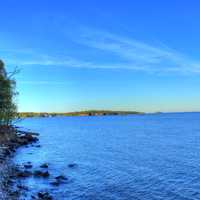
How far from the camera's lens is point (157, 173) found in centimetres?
4616

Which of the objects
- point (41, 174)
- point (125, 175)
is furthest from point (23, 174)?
point (125, 175)

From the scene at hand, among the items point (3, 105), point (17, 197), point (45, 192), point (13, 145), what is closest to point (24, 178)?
point (45, 192)

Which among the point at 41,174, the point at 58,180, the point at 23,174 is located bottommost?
the point at 58,180

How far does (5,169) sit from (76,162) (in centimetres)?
1625

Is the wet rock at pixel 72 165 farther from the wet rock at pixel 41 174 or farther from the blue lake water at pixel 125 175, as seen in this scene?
the wet rock at pixel 41 174

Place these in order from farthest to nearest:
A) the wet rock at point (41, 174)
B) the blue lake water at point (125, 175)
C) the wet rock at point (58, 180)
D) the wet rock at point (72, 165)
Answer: the wet rock at point (72, 165) < the wet rock at point (41, 174) < the wet rock at point (58, 180) < the blue lake water at point (125, 175)

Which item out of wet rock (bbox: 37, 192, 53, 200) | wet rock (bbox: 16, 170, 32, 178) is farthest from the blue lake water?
wet rock (bbox: 16, 170, 32, 178)

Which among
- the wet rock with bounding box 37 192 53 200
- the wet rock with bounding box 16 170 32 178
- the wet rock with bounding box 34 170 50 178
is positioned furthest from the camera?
the wet rock with bounding box 34 170 50 178

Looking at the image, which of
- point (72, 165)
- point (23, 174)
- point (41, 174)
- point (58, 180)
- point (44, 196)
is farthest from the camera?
point (72, 165)

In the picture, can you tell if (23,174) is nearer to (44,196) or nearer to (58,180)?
(58,180)

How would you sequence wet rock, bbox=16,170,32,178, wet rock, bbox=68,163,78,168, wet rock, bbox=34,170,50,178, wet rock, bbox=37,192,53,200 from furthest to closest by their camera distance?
1. wet rock, bbox=68,163,78,168
2. wet rock, bbox=34,170,50,178
3. wet rock, bbox=16,170,32,178
4. wet rock, bbox=37,192,53,200

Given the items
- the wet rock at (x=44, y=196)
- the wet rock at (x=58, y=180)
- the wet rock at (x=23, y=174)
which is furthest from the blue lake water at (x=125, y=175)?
the wet rock at (x=23, y=174)

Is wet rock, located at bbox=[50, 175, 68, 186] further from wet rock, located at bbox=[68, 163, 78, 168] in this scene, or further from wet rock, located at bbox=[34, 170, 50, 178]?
Answer: wet rock, located at bbox=[68, 163, 78, 168]

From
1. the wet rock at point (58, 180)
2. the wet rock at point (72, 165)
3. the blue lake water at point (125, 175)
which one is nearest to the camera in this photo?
the blue lake water at point (125, 175)
